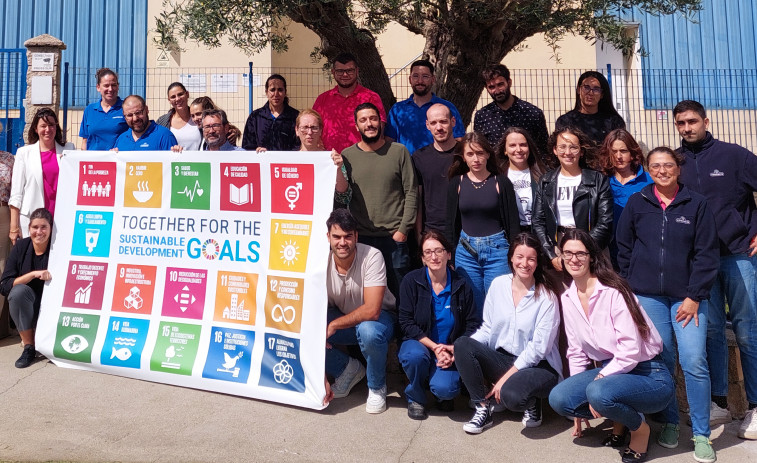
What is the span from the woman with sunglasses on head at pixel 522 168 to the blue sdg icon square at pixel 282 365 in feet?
6.71

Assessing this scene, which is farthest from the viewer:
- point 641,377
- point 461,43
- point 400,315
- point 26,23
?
point 26,23

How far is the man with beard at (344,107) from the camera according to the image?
5984 mm

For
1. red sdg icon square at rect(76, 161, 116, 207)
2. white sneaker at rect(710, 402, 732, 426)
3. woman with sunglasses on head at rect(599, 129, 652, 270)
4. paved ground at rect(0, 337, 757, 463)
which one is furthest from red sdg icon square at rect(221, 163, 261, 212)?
white sneaker at rect(710, 402, 732, 426)

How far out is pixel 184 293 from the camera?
17.0 ft

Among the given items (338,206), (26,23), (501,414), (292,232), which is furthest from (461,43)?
(26,23)

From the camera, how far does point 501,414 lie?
4676mm

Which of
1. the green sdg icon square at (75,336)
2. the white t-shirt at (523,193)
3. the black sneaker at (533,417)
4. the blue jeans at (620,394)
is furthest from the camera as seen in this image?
the green sdg icon square at (75,336)

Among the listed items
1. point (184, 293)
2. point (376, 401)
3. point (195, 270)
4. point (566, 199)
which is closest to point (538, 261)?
point (566, 199)

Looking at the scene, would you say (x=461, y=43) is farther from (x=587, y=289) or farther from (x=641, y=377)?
(x=641, y=377)

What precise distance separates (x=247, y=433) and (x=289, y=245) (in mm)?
1420

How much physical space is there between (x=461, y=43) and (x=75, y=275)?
16.2ft

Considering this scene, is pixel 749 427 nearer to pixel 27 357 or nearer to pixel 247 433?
pixel 247 433

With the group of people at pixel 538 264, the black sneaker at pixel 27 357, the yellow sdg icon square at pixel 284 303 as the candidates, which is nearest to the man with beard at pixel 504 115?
the group of people at pixel 538 264

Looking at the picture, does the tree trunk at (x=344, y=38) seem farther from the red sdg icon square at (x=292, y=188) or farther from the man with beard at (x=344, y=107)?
the red sdg icon square at (x=292, y=188)
